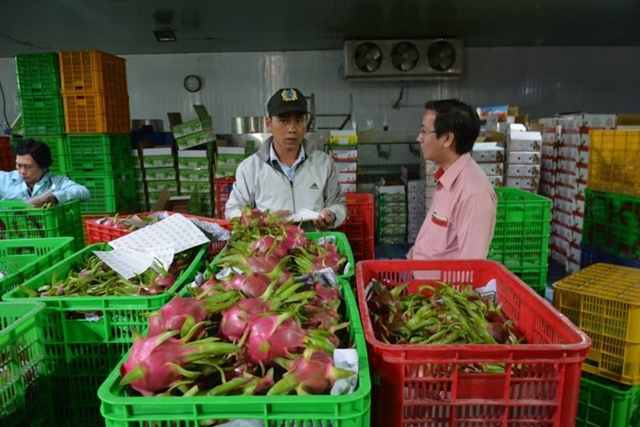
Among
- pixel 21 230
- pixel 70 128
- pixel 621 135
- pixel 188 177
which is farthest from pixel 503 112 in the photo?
pixel 21 230

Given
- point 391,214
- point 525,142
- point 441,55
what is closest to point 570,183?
point 525,142

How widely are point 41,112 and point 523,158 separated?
5.59 metres

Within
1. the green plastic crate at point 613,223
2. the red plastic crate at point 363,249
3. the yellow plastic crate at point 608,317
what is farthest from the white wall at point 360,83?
the yellow plastic crate at point 608,317

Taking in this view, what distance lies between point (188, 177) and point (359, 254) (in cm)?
392

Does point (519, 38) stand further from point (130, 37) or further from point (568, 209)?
point (130, 37)

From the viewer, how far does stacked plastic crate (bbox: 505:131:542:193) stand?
570 cm

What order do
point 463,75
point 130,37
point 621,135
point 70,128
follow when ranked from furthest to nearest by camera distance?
point 463,75
point 130,37
point 70,128
point 621,135

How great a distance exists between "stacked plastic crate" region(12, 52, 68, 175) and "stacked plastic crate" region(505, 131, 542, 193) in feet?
17.1

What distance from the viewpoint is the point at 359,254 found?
2.83 metres

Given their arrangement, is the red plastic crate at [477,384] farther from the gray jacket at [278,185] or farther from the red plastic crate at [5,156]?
the red plastic crate at [5,156]

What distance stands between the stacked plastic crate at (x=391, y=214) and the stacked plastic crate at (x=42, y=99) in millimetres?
4116

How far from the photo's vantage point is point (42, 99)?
189 inches

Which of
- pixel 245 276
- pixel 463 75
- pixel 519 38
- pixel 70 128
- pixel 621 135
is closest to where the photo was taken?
pixel 245 276

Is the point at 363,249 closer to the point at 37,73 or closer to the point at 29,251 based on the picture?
the point at 29,251
